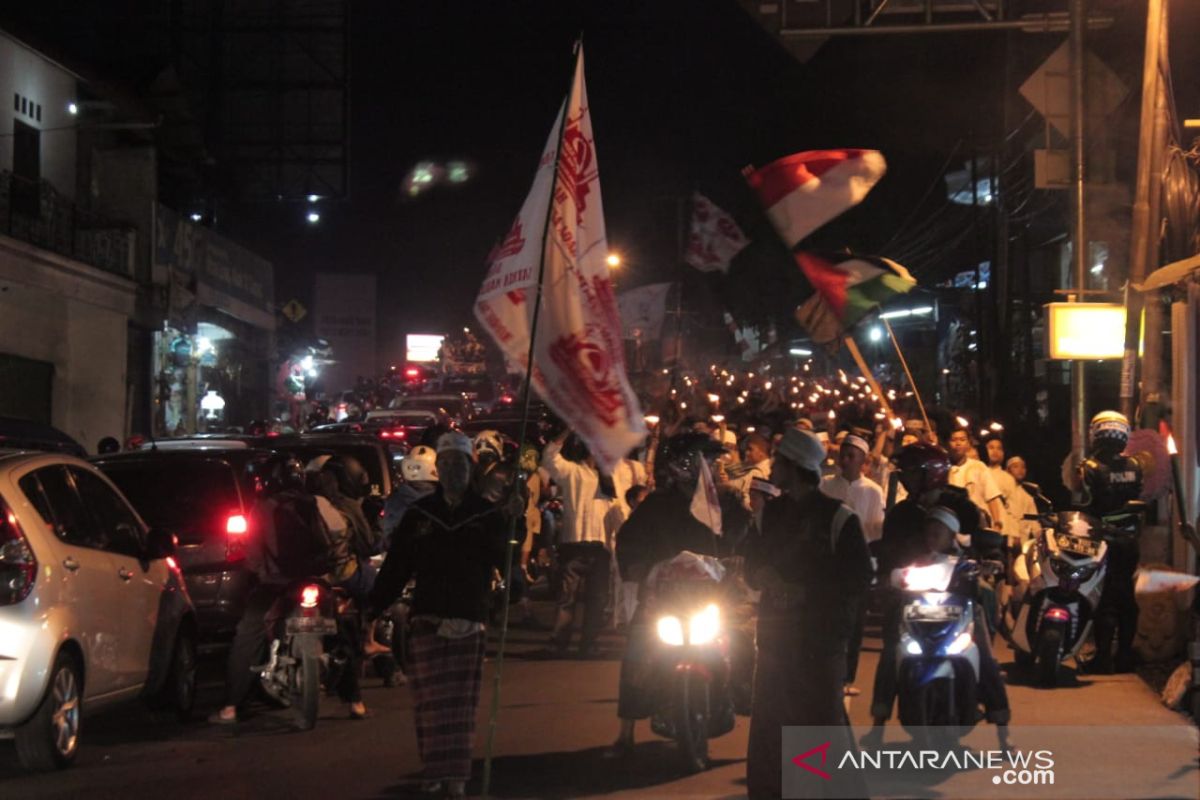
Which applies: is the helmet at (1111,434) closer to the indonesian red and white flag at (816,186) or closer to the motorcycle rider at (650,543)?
the indonesian red and white flag at (816,186)

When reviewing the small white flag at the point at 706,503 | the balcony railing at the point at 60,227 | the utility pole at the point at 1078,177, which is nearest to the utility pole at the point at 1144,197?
the utility pole at the point at 1078,177

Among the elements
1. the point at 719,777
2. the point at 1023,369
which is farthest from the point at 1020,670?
the point at 1023,369

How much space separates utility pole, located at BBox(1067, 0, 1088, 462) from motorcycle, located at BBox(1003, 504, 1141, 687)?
11.8 feet

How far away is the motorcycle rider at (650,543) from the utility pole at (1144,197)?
5732mm

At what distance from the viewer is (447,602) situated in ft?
23.8

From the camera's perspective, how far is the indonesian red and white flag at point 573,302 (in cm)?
704

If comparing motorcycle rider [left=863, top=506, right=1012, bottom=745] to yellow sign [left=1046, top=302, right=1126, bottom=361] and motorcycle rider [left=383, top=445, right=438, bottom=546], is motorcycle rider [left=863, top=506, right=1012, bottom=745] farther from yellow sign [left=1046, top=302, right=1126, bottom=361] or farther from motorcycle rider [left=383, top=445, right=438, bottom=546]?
yellow sign [left=1046, top=302, right=1126, bottom=361]

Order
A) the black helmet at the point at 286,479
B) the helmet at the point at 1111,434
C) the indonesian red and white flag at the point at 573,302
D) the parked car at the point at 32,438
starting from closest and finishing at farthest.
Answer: the indonesian red and white flag at the point at 573,302
the black helmet at the point at 286,479
the helmet at the point at 1111,434
the parked car at the point at 32,438

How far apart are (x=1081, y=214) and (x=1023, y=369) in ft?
50.1

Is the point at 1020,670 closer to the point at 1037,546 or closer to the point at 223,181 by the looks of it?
the point at 1037,546

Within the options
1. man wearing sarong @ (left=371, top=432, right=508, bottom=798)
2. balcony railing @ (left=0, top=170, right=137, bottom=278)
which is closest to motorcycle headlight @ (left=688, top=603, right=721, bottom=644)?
man wearing sarong @ (left=371, top=432, right=508, bottom=798)

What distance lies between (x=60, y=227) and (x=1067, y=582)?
1894cm

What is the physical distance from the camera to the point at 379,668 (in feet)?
37.7

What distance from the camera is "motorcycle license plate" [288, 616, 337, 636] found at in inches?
366
